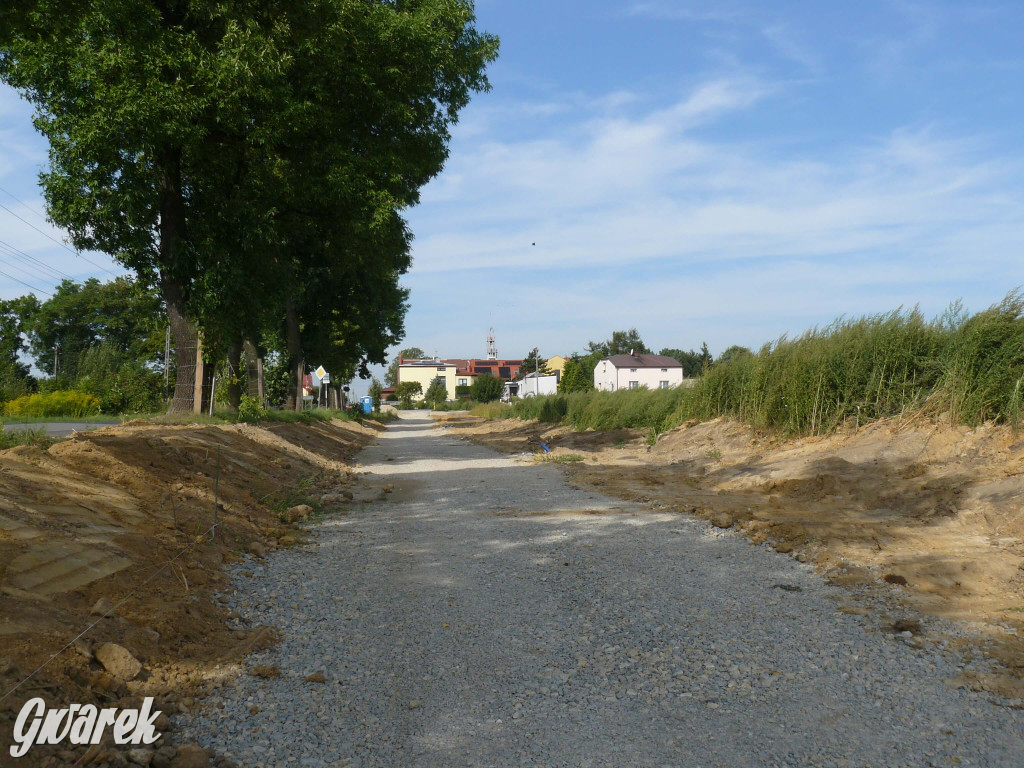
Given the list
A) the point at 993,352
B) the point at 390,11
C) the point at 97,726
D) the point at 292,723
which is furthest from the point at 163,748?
the point at 390,11

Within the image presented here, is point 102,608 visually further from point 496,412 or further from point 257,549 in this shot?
point 496,412

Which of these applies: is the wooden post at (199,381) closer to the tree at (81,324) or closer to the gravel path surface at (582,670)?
the gravel path surface at (582,670)

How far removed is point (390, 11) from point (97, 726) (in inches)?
606

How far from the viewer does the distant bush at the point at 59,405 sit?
82.9 feet

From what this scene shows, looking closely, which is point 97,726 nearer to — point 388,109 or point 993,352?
point 993,352

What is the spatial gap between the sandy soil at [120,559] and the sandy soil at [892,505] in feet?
13.9

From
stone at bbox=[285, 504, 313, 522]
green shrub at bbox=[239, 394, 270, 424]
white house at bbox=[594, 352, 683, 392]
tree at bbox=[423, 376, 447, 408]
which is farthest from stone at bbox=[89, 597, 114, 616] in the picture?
tree at bbox=[423, 376, 447, 408]

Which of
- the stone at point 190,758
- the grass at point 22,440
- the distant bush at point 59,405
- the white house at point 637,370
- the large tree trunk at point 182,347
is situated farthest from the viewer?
the white house at point 637,370

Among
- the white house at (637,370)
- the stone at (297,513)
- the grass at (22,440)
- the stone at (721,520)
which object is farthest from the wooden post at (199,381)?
the white house at (637,370)

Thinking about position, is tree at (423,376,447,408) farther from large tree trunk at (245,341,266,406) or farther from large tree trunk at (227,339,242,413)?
large tree trunk at (227,339,242,413)

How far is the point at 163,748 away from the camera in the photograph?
9.68ft

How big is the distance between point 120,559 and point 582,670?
3.21 metres

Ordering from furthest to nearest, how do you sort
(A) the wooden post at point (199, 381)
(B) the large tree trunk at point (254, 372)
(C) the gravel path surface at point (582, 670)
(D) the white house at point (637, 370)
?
(D) the white house at point (637, 370), (B) the large tree trunk at point (254, 372), (A) the wooden post at point (199, 381), (C) the gravel path surface at point (582, 670)

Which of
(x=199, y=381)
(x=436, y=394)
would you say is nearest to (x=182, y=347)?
(x=199, y=381)
